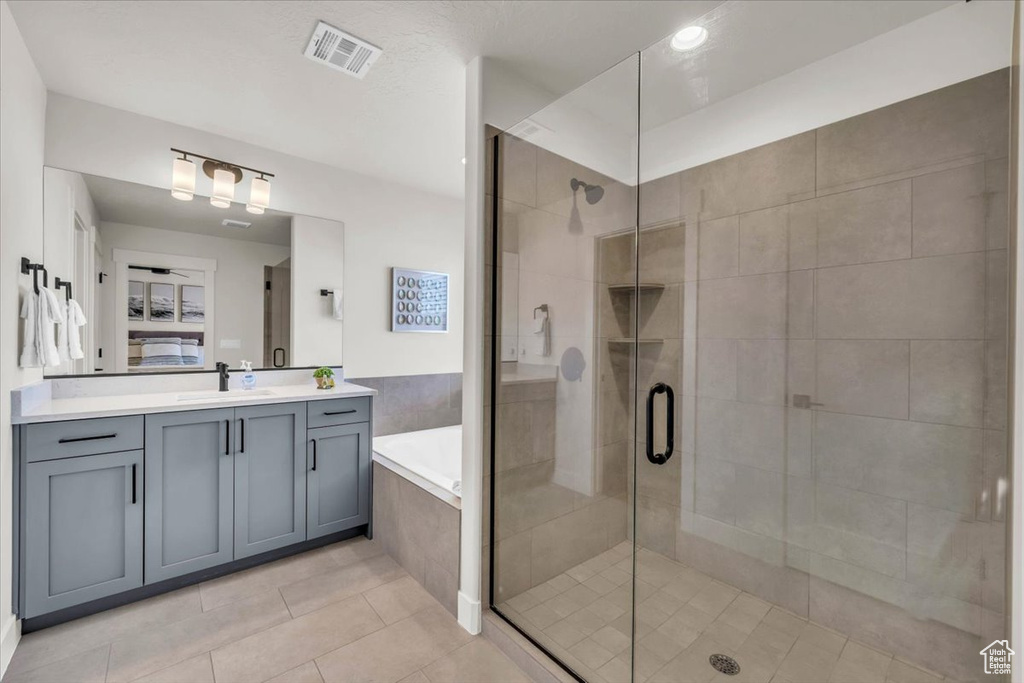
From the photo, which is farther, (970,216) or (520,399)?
(520,399)

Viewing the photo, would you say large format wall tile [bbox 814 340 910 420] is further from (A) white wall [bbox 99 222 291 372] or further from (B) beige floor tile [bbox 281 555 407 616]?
(A) white wall [bbox 99 222 291 372]

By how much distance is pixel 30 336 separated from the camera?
1851mm

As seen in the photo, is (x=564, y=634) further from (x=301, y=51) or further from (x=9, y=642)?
(x=301, y=51)

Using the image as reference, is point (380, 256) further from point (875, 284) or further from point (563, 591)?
point (875, 284)

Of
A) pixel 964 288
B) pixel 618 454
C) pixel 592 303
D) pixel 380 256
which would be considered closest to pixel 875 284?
pixel 964 288

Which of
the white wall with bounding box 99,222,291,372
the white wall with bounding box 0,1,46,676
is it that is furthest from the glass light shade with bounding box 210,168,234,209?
the white wall with bounding box 0,1,46,676

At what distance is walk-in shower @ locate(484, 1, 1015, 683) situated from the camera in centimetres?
140

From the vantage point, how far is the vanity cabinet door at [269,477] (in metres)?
2.38

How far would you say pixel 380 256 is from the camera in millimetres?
3426

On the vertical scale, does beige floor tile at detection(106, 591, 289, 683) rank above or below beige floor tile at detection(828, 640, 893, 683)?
below

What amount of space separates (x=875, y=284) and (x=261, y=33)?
8.46ft

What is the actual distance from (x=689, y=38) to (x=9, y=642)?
3544 mm

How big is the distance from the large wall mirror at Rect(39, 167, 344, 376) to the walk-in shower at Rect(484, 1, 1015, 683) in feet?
5.67

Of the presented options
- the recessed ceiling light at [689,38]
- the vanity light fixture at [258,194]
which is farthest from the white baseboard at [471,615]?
the vanity light fixture at [258,194]
